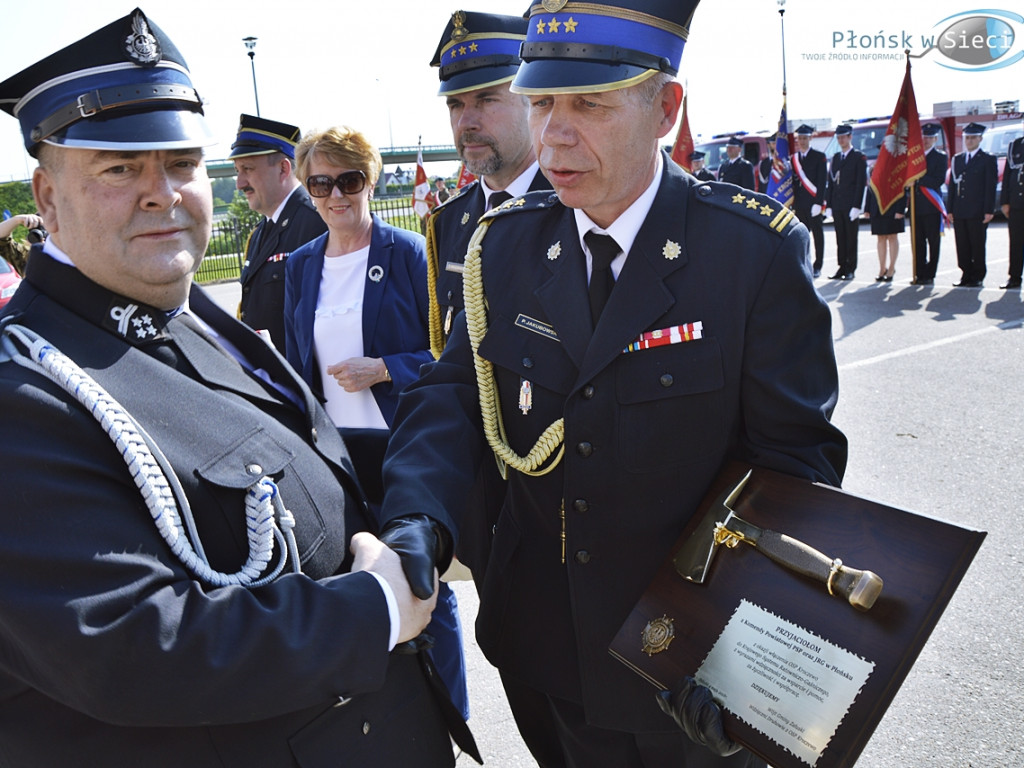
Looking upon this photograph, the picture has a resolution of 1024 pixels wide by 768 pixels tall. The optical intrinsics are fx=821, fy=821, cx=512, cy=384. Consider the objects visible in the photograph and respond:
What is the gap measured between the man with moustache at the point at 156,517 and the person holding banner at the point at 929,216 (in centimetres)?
1183

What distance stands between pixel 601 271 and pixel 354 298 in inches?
77.0

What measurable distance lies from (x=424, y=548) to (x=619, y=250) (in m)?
0.86

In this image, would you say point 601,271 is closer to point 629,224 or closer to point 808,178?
point 629,224

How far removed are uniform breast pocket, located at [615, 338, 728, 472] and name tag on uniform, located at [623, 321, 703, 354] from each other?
0.04 ft

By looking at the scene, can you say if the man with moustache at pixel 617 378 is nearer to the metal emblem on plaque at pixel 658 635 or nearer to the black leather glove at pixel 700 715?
the metal emblem on plaque at pixel 658 635

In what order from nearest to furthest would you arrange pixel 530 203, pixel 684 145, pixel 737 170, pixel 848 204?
pixel 530 203, pixel 848 204, pixel 684 145, pixel 737 170

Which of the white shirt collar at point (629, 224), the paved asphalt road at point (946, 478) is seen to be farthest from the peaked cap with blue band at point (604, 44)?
the paved asphalt road at point (946, 478)

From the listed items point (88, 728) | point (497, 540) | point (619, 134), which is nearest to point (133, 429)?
point (88, 728)

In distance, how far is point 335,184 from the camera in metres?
3.76

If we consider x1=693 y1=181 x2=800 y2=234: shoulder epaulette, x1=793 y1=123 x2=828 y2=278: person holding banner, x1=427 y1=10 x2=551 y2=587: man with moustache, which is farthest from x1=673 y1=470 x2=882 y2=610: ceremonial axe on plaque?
x1=793 y1=123 x2=828 y2=278: person holding banner

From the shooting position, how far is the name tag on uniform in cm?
186

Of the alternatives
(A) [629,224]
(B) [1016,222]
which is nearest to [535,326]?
(A) [629,224]

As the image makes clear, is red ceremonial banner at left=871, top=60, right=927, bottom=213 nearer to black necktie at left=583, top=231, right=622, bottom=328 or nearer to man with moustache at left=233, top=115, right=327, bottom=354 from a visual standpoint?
man with moustache at left=233, top=115, right=327, bottom=354

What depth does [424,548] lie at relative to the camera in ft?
5.49
